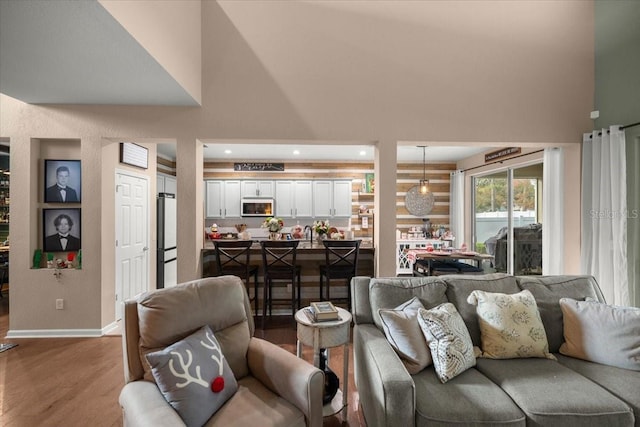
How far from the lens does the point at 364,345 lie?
193 cm

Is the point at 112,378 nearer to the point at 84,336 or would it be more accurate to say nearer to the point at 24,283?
the point at 84,336

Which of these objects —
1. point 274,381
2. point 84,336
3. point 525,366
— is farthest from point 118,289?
point 525,366

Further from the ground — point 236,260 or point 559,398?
point 236,260

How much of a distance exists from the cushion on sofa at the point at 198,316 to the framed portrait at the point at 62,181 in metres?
2.70

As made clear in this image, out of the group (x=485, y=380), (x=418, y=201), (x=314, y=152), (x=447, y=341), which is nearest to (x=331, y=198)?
(x=314, y=152)

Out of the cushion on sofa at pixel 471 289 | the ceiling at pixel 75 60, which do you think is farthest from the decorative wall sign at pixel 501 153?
the ceiling at pixel 75 60

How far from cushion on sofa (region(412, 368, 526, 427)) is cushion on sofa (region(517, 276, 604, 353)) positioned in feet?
2.50

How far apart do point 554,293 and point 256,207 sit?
211 inches

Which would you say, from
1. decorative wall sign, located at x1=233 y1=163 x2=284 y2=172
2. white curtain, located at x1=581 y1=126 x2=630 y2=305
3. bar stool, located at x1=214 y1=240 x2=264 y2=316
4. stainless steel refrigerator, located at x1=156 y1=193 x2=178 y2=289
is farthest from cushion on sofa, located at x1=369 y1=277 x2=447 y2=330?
decorative wall sign, located at x1=233 y1=163 x2=284 y2=172

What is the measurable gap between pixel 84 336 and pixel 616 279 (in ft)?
18.5

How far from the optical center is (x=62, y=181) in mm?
3541

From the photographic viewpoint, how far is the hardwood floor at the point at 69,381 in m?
2.15

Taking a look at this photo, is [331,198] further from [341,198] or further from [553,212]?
[553,212]

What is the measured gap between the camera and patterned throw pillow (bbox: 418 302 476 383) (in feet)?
5.76
